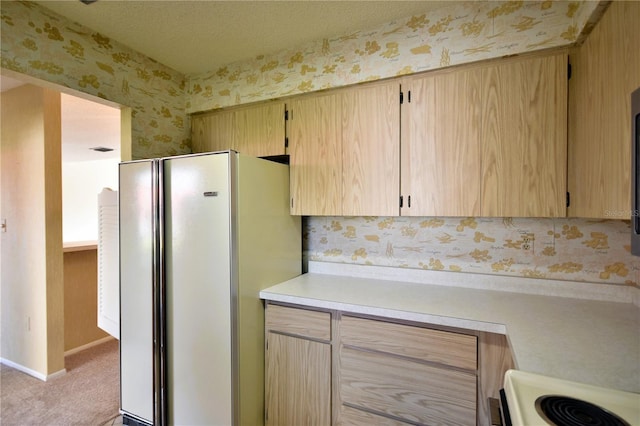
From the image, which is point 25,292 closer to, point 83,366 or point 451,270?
point 83,366

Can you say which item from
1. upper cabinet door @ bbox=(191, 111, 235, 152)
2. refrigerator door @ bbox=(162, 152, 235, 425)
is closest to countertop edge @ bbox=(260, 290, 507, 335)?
refrigerator door @ bbox=(162, 152, 235, 425)

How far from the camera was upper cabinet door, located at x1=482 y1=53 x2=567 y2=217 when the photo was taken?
1489 mm

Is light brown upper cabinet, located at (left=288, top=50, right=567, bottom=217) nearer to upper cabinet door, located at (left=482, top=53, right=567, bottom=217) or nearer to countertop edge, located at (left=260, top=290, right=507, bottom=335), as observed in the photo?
upper cabinet door, located at (left=482, top=53, right=567, bottom=217)

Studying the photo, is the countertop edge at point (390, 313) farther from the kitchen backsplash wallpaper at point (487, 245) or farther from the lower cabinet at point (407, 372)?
the kitchen backsplash wallpaper at point (487, 245)

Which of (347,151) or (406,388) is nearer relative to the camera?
(406,388)

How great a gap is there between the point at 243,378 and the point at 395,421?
0.81 m

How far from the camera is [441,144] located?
1.69 m

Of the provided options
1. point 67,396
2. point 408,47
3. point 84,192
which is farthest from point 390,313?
point 84,192

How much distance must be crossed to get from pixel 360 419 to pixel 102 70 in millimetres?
2497

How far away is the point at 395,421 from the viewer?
4.99ft

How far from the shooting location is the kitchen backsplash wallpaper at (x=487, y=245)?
1621 millimetres

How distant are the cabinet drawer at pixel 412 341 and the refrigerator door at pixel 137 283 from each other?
117 cm

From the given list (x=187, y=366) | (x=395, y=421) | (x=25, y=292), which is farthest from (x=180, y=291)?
(x=25, y=292)

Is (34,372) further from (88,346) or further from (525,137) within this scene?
(525,137)
